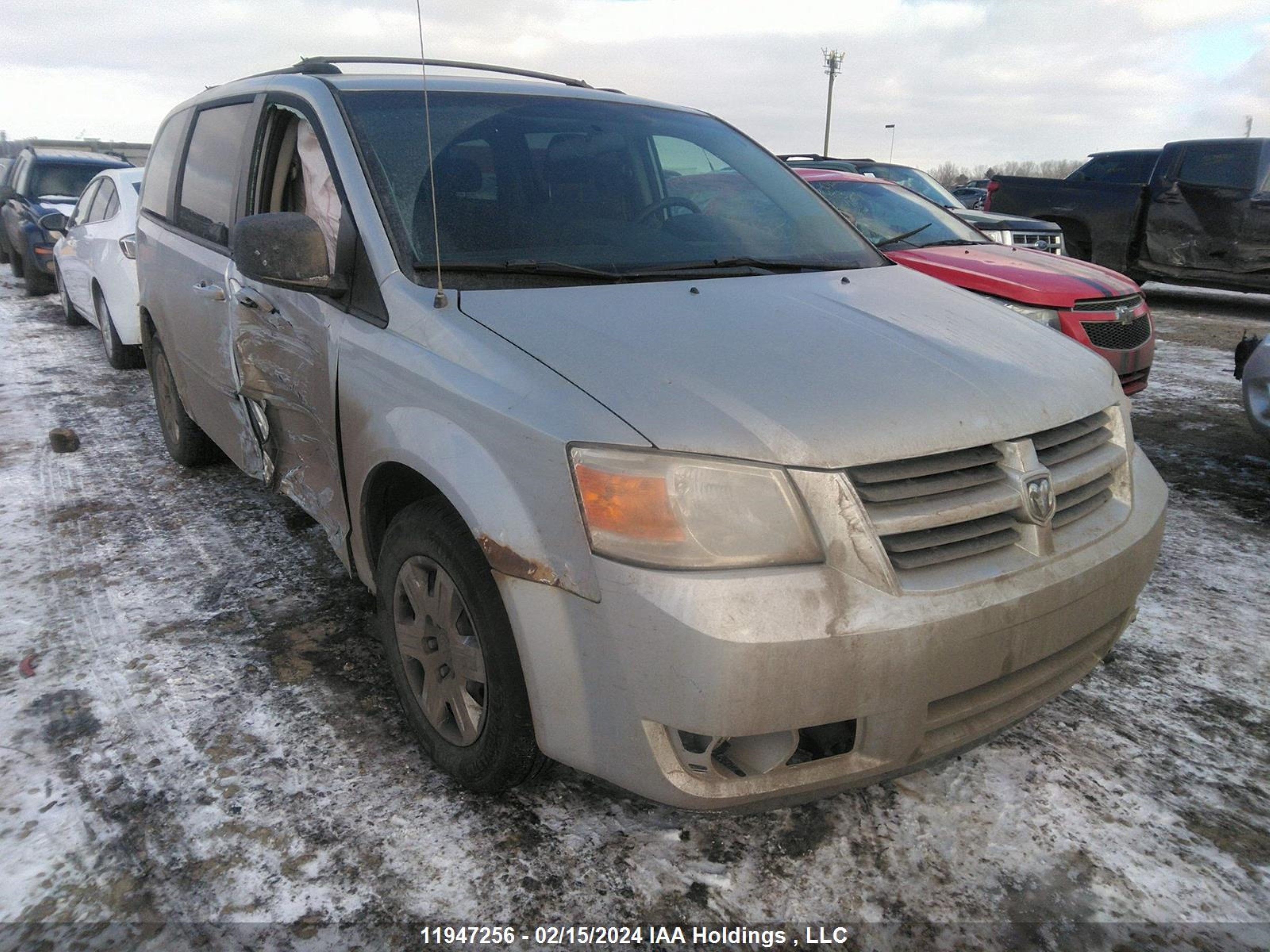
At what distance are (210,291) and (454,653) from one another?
2077 millimetres

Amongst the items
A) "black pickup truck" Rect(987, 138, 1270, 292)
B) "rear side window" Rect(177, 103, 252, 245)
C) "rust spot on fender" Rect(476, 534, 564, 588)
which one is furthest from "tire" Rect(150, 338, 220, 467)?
"black pickup truck" Rect(987, 138, 1270, 292)

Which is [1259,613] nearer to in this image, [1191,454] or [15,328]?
[1191,454]

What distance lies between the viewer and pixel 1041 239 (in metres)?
9.67

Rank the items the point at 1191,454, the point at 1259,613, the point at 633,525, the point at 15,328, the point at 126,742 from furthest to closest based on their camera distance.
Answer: the point at 15,328 < the point at 1191,454 < the point at 1259,613 < the point at 126,742 < the point at 633,525

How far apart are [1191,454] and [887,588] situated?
4270 mm

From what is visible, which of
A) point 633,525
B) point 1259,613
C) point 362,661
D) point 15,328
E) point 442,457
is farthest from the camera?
point 15,328

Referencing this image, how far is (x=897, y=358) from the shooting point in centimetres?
213

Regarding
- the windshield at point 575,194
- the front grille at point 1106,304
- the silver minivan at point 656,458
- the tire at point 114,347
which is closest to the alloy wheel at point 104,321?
the tire at point 114,347

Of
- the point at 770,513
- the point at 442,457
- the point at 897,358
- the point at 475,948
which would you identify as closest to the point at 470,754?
the point at 475,948

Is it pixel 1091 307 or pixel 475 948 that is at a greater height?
pixel 1091 307

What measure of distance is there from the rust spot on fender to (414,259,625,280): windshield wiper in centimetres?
80

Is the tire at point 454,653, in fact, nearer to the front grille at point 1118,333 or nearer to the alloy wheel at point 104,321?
the front grille at point 1118,333

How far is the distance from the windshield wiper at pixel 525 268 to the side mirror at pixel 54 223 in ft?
24.5

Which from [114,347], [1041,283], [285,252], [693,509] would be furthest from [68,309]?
[693,509]
